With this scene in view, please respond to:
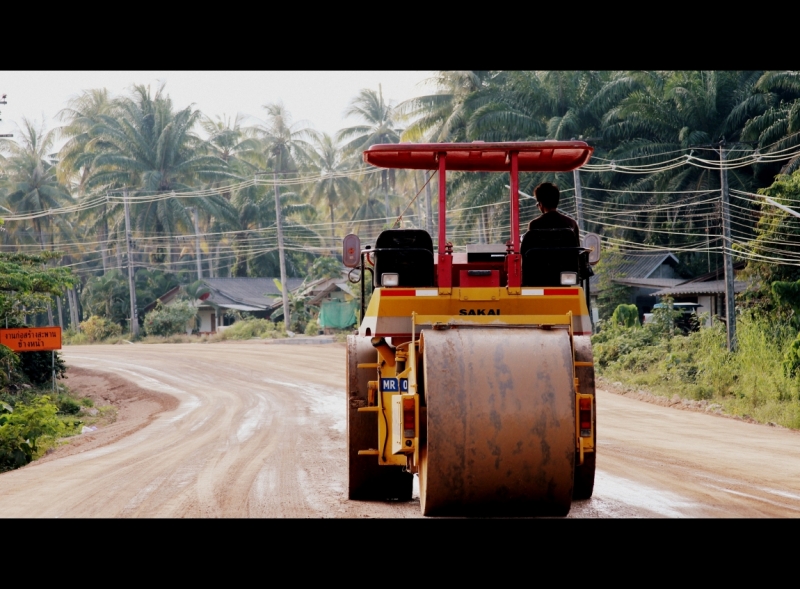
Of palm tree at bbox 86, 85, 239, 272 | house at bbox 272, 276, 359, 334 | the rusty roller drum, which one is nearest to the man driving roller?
the rusty roller drum

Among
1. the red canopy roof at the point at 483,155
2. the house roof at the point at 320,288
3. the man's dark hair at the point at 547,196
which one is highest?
the red canopy roof at the point at 483,155

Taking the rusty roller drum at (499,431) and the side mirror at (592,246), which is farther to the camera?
the side mirror at (592,246)

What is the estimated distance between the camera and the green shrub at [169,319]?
47.2 meters

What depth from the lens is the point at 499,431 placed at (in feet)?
19.7

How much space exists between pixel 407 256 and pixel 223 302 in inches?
Result: 1818

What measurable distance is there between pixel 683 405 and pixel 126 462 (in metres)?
11.3

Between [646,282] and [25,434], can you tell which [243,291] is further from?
[25,434]

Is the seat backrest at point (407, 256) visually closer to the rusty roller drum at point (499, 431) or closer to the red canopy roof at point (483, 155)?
the red canopy roof at point (483, 155)

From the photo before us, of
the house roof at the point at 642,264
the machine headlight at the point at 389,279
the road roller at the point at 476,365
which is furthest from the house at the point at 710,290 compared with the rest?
the machine headlight at the point at 389,279

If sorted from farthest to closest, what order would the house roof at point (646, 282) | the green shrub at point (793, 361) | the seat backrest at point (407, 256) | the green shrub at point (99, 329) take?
the green shrub at point (99, 329), the house roof at point (646, 282), the green shrub at point (793, 361), the seat backrest at point (407, 256)

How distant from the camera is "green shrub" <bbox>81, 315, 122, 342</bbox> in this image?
155 feet

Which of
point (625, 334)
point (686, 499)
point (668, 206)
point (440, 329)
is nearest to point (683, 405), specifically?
point (625, 334)

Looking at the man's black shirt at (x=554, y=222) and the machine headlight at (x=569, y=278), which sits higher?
the man's black shirt at (x=554, y=222)

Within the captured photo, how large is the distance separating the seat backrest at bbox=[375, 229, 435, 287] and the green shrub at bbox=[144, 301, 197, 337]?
1623 inches
